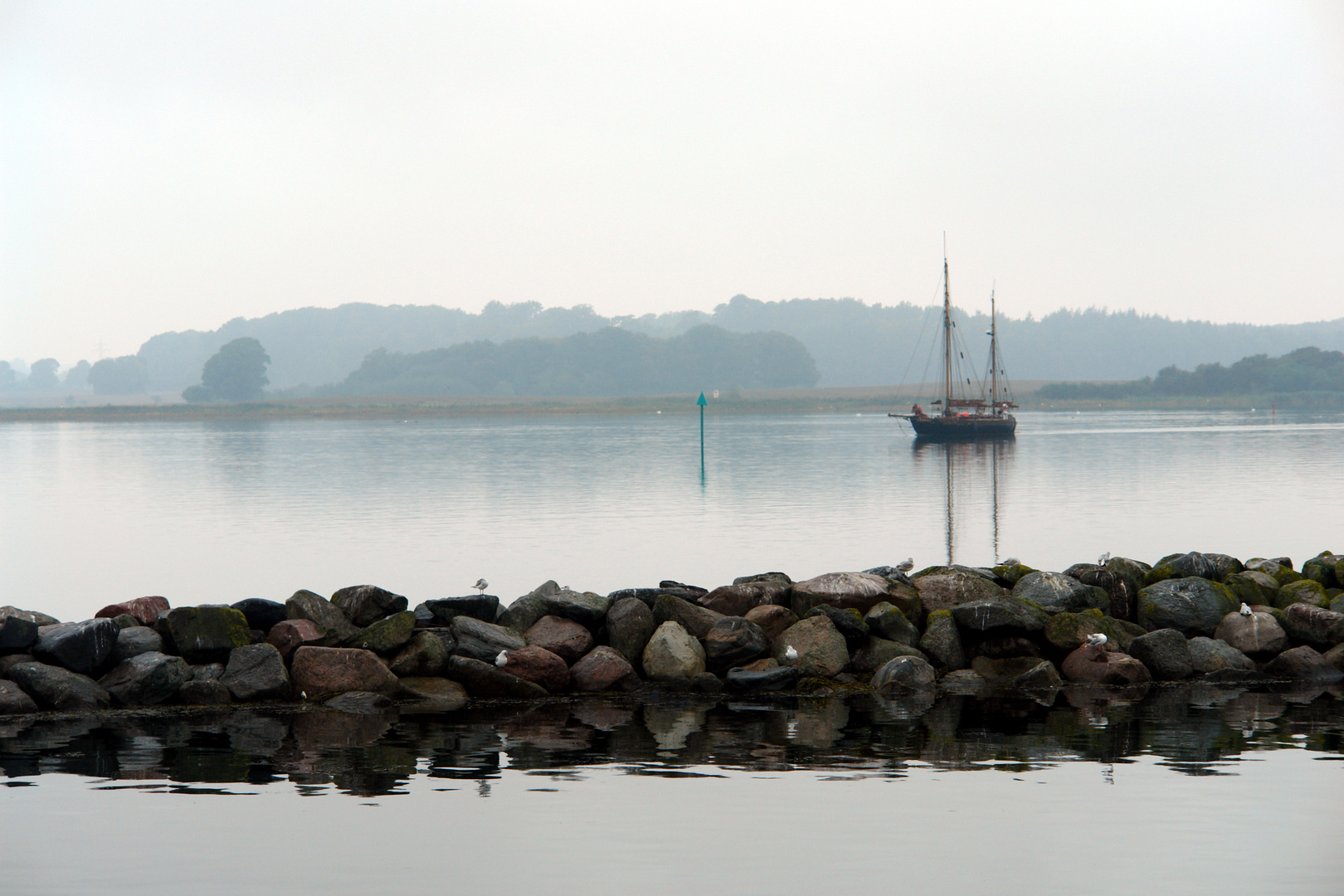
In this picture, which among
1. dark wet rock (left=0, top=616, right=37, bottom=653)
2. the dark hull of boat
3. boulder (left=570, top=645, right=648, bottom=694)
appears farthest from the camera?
the dark hull of boat

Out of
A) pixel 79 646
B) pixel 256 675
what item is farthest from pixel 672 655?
pixel 79 646

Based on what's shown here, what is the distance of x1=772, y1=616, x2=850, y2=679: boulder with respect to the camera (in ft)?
49.2

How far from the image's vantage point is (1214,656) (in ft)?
50.9

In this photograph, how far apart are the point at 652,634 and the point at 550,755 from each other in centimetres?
409

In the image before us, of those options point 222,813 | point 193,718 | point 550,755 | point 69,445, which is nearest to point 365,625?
point 193,718

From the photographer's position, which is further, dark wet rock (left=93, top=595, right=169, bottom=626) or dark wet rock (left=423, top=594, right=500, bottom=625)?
dark wet rock (left=423, top=594, right=500, bottom=625)

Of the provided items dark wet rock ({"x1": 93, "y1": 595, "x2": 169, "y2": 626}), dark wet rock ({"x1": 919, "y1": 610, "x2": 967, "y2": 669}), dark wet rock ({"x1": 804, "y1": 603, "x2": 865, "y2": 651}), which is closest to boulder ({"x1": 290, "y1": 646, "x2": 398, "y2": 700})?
dark wet rock ({"x1": 93, "y1": 595, "x2": 169, "y2": 626})

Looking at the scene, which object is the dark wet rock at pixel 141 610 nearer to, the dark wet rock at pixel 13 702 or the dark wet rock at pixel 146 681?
the dark wet rock at pixel 146 681

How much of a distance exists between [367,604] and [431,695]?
7.01ft

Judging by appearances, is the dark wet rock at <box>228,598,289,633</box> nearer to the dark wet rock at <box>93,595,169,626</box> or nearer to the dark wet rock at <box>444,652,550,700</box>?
the dark wet rock at <box>93,595,169,626</box>

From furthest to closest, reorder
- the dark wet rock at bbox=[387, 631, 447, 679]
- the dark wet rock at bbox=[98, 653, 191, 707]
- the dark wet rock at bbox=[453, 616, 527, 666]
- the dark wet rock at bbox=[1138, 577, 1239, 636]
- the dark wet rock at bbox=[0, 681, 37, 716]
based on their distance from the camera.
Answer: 1. the dark wet rock at bbox=[1138, 577, 1239, 636]
2. the dark wet rock at bbox=[453, 616, 527, 666]
3. the dark wet rock at bbox=[387, 631, 447, 679]
4. the dark wet rock at bbox=[98, 653, 191, 707]
5. the dark wet rock at bbox=[0, 681, 37, 716]

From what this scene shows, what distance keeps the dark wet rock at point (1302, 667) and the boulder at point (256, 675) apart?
38.6 ft

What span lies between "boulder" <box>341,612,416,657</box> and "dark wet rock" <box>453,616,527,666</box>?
61 cm

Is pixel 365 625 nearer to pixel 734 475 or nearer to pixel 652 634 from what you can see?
pixel 652 634
